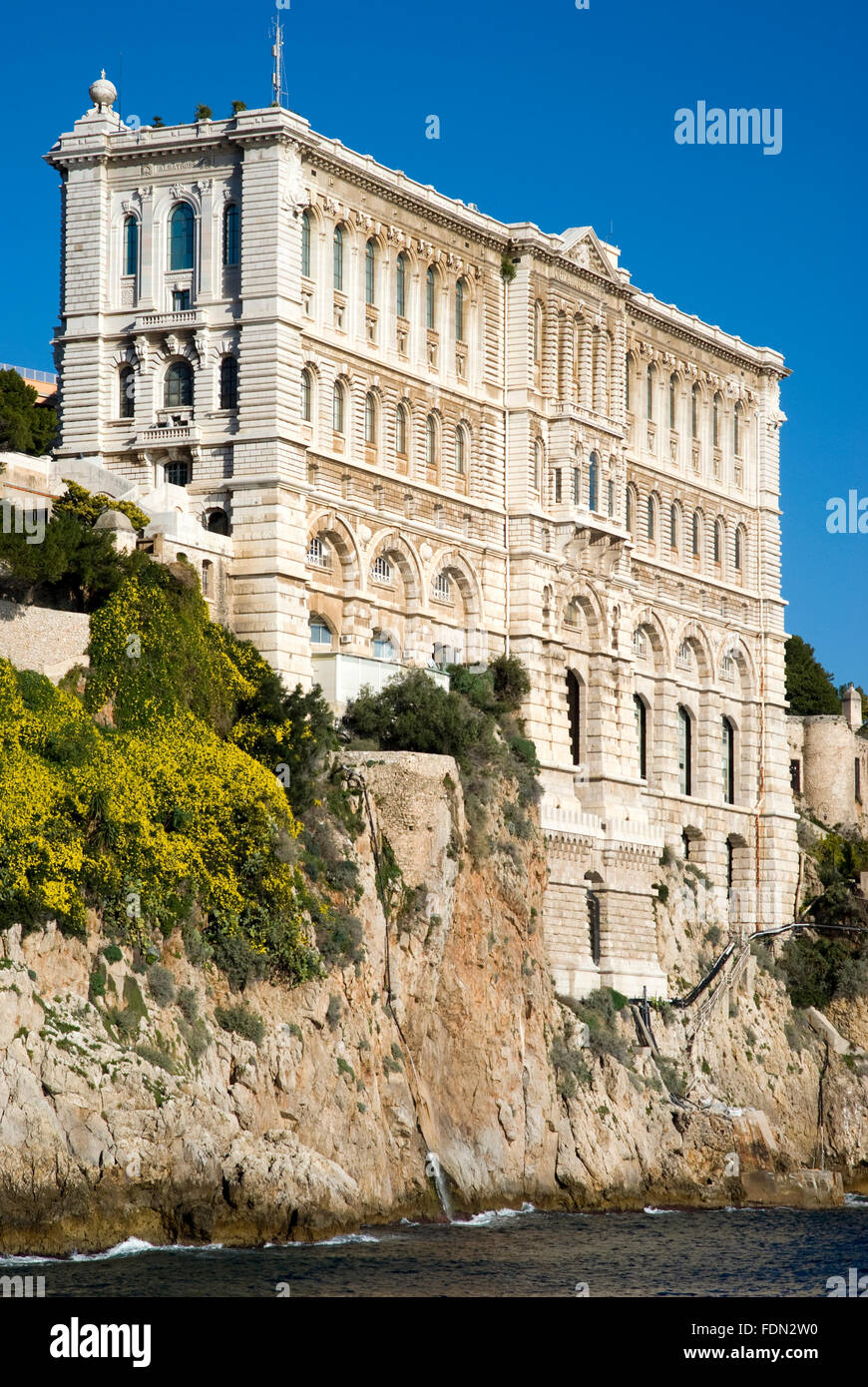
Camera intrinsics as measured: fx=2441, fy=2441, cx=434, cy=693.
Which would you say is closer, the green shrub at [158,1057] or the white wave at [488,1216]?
the green shrub at [158,1057]

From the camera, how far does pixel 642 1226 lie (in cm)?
6669

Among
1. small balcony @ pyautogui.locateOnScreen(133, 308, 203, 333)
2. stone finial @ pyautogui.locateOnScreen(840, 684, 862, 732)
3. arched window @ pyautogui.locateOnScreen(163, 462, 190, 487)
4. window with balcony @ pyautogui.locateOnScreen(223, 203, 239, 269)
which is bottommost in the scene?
stone finial @ pyautogui.locateOnScreen(840, 684, 862, 732)

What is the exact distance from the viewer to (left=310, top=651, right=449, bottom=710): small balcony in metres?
68.3

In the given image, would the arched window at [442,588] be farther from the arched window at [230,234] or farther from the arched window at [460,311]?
the arched window at [230,234]

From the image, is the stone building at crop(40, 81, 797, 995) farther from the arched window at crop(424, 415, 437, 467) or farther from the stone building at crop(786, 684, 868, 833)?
the stone building at crop(786, 684, 868, 833)

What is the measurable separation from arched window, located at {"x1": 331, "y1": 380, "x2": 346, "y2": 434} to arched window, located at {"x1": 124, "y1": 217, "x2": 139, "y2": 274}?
681 centimetres

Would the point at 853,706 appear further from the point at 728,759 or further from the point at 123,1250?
the point at 123,1250

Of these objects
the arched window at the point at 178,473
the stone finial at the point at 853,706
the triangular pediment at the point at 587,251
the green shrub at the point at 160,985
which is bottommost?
the green shrub at the point at 160,985

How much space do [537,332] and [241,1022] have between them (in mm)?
32530

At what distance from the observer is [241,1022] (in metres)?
56.5

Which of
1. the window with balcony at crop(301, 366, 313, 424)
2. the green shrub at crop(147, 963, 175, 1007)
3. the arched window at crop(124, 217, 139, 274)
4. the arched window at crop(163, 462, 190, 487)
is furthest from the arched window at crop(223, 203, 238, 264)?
the green shrub at crop(147, 963, 175, 1007)

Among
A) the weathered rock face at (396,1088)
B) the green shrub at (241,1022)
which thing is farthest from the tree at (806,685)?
the green shrub at (241,1022)

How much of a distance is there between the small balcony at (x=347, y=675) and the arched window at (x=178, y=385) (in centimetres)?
850

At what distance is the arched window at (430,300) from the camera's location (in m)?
76.8
